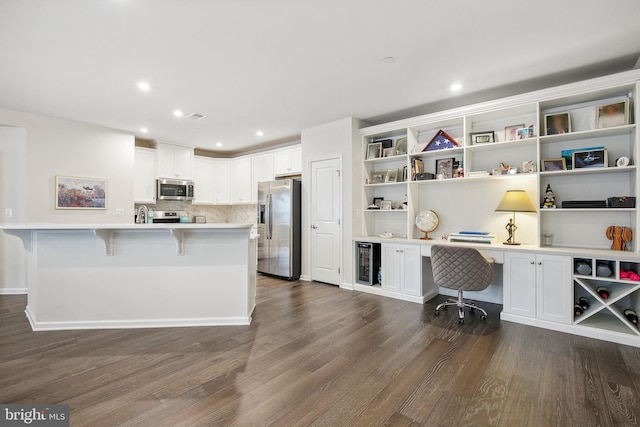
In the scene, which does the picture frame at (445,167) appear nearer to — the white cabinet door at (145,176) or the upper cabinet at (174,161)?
the upper cabinet at (174,161)

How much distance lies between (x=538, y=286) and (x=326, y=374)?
94.1 inches

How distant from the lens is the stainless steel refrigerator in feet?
16.5

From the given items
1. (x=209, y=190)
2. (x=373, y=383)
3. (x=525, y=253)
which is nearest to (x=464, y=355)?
(x=373, y=383)

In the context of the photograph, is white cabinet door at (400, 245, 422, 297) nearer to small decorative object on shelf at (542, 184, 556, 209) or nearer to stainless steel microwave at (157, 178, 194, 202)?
small decorative object on shelf at (542, 184, 556, 209)

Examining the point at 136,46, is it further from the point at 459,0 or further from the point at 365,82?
the point at 459,0

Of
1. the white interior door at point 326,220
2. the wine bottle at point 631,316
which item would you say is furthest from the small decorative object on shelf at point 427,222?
the wine bottle at point 631,316

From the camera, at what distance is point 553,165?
3.20 metres

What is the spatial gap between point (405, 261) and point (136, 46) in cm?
369

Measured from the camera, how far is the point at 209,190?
6.70m

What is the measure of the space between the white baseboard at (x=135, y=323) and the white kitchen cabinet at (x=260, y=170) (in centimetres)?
352

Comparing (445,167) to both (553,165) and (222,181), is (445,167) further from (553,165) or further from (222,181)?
(222,181)

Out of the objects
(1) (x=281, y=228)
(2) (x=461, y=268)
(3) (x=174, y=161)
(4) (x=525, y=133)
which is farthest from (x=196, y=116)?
(4) (x=525, y=133)

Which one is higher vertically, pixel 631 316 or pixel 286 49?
pixel 286 49

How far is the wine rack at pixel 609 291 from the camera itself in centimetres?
264
